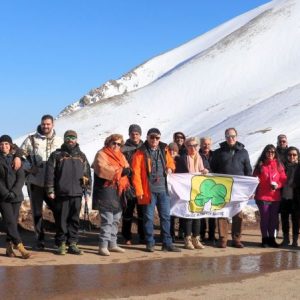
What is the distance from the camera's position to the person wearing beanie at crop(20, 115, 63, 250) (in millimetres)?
8695

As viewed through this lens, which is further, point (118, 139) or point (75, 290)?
point (118, 139)

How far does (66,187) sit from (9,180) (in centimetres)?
86

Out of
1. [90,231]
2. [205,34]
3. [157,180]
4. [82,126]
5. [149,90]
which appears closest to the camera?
[157,180]

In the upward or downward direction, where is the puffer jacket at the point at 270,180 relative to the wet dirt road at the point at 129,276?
upward

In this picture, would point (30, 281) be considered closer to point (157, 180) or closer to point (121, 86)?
point (157, 180)

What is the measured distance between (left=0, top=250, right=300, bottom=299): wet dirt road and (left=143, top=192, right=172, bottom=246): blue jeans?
68cm

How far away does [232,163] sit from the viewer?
9844 mm

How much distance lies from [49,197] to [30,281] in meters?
2.11

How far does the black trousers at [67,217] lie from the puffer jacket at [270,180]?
131 inches

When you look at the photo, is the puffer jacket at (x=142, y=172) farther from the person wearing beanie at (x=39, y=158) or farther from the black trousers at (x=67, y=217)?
the person wearing beanie at (x=39, y=158)

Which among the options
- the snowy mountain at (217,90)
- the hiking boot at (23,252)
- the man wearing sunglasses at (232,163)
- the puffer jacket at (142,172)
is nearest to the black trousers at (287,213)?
the man wearing sunglasses at (232,163)

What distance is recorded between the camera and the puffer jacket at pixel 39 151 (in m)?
8.72

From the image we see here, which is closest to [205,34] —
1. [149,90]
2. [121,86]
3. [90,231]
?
[121,86]

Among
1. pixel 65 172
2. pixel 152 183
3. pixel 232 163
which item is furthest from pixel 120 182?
pixel 232 163
